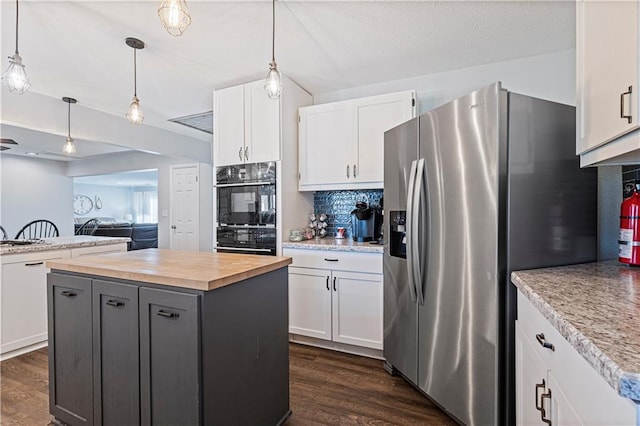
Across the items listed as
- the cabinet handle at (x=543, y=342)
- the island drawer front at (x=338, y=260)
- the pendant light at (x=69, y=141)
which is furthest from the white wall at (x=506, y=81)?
the pendant light at (x=69, y=141)

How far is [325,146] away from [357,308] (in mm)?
1512

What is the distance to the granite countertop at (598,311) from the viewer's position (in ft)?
2.02

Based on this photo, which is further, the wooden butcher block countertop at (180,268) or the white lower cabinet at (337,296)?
the white lower cabinet at (337,296)

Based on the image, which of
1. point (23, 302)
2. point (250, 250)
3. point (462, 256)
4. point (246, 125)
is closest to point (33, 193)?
point (23, 302)

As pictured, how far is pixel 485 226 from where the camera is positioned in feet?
5.21

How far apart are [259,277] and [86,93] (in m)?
3.43

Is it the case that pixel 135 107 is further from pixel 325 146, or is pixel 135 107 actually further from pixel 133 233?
pixel 133 233

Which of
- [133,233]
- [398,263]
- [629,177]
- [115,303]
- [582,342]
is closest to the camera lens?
[582,342]

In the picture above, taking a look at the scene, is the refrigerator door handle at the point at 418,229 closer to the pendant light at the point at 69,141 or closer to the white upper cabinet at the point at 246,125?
the white upper cabinet at the point at 246,125

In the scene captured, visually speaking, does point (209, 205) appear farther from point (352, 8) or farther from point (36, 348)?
point (352, 8)

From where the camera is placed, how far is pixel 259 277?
1604 millimetres

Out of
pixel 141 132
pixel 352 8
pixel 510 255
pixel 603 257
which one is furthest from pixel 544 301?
pixel 141 132

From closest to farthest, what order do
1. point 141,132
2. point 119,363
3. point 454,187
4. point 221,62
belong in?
point 119,363
point 454,187
point 221,62
point 141,132

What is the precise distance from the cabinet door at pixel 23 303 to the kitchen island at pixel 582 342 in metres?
3.65
